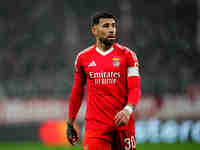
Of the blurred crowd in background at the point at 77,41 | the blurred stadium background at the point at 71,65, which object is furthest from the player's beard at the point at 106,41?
the blurred crowd in background at the point at 77,41

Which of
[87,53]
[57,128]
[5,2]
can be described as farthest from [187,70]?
[87,53]

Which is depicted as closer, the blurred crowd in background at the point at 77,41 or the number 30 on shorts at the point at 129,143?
the number 30 on shorts at the point at 129,143

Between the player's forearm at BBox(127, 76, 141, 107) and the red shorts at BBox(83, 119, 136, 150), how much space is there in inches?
11.8

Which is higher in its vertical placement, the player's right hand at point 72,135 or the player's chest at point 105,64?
the player's chest at point 105,64

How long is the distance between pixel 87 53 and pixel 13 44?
40.4ft

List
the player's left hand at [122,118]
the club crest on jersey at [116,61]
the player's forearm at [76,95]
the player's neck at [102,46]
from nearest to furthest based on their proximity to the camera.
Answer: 1. the player's left hand at [122,118]
2. the club crest on jersey at [116,61]
3. the player's neck at [102,46]
4. the player's forearm at [76,95]

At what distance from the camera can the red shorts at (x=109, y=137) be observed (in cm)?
509

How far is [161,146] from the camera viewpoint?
1202 centimetres

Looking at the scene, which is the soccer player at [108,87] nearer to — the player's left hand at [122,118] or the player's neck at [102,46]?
the player's neck at [102,46]

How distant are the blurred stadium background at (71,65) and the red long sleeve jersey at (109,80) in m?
→ 6.30

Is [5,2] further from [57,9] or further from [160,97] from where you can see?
[160,97]

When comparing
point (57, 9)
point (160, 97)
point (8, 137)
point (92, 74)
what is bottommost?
point (8, 137)

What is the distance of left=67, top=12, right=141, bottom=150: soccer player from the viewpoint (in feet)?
16.7

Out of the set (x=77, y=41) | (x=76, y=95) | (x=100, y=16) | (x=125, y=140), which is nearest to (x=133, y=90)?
(x=125, y=140)
